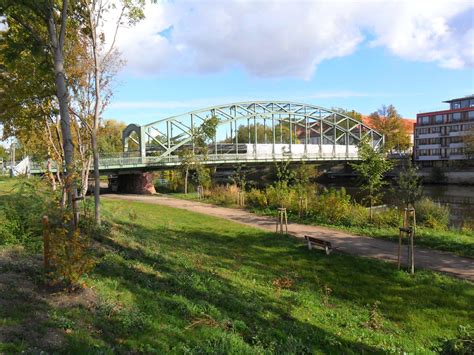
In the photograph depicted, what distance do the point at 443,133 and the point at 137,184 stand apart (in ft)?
202

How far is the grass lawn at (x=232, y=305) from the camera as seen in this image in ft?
14.8

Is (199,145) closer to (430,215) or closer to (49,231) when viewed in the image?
(430,215)

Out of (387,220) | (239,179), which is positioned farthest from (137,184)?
(387,220)

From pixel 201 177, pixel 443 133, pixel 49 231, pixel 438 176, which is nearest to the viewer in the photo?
pixel 49 231

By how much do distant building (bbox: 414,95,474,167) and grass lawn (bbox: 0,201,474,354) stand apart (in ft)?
216

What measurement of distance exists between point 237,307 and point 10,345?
11.1 ft

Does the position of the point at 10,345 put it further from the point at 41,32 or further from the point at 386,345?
the point at 41,32

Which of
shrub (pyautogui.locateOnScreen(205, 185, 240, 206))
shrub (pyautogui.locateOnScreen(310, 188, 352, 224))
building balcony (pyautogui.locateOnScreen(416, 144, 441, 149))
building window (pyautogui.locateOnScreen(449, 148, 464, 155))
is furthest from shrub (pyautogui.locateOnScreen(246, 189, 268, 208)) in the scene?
building balcony (pyautogui.locateOnScreen(416, 144, 441, 149))

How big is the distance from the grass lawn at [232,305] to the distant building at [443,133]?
65.9 m

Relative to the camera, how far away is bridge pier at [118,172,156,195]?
3698 cm

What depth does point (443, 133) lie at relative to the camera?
2872 inches

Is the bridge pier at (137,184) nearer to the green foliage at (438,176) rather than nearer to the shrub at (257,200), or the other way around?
the shrub at (257,200)

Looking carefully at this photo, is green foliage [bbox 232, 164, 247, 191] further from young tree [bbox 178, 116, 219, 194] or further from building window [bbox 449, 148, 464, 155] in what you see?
building window [bbox 449, 148, 464, 155]

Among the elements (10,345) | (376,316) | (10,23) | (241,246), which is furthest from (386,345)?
(10,23)
